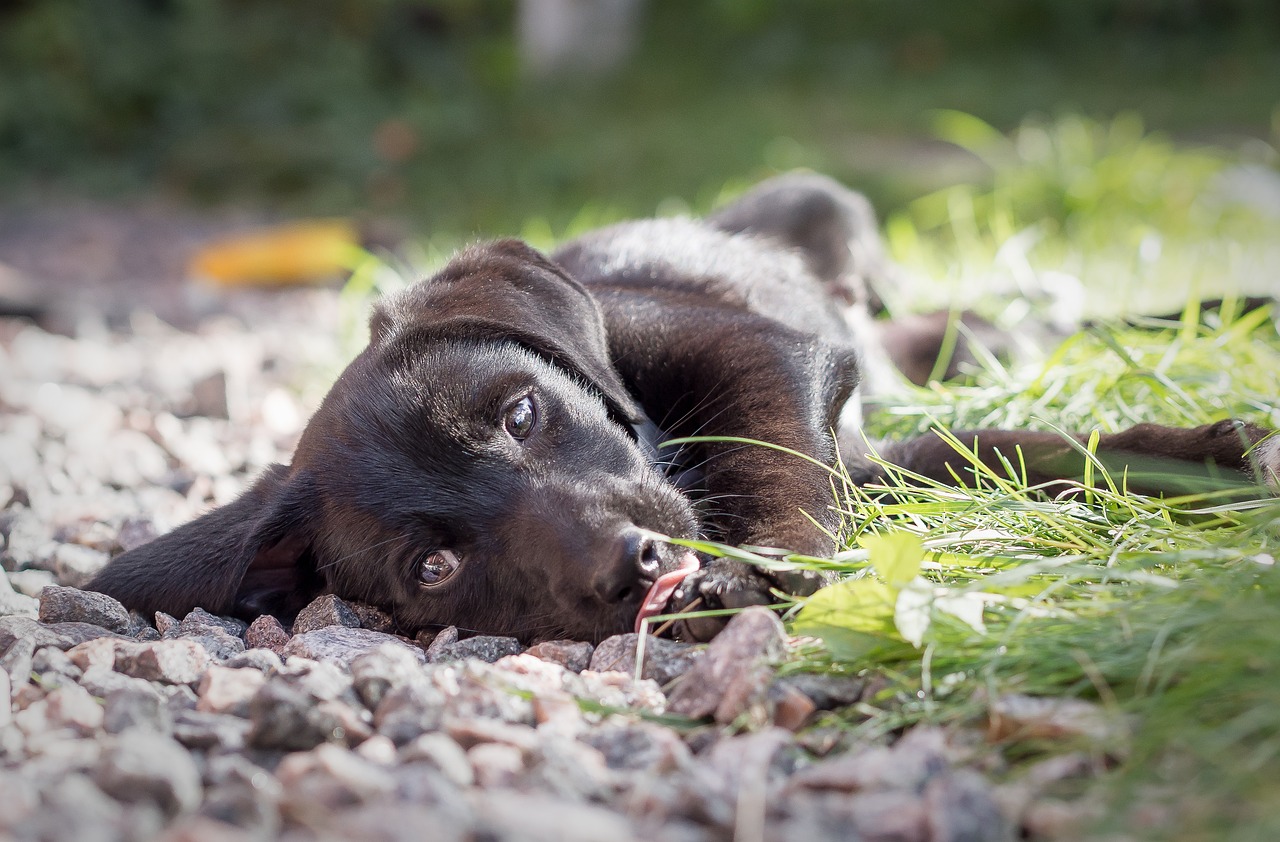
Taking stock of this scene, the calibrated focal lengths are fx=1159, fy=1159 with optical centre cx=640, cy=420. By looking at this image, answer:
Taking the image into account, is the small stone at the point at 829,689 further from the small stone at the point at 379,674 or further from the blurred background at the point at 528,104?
the blurred background at the point at 528,104

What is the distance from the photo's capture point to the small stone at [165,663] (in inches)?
77.4

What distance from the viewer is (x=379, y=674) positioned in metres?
1.80

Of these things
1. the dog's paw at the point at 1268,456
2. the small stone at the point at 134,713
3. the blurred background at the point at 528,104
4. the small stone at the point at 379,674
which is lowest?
the dog's paw at the point at 1268,456

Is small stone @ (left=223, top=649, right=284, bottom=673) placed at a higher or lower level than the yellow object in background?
lower

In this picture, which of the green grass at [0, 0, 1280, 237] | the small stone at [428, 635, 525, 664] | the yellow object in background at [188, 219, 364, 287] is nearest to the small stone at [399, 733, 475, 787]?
the small stone at [428, 635, 525, 664]

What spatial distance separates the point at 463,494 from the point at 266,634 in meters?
0.52

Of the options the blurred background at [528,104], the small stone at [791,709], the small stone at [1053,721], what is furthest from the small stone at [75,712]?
the blurred background at [528,104]

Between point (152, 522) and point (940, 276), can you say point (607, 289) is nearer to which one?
point (152, 522)

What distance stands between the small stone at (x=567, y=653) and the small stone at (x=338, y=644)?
0.75 feet

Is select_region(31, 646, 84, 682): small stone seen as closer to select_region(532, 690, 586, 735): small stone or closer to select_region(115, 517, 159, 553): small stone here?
select_region(532, 690, 586, 735): small stone

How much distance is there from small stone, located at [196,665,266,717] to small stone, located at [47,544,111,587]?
3.58 ft

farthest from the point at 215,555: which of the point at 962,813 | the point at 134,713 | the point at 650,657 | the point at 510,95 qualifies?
the point at 510,95

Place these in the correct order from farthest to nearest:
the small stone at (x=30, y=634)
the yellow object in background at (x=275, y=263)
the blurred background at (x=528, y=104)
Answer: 1. the blurred background at (x=528, y=104)
2. the yellow object in background at (x=275, y=263)
3. the small stone at (x=30, y=634)

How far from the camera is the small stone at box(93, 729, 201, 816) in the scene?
142cm
